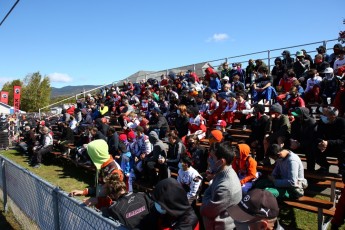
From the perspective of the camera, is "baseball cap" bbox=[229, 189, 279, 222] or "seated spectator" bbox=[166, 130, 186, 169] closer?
"baseball cap" bbox=[229, 189, 279, 222]

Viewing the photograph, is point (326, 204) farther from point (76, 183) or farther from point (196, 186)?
point (76, 183)

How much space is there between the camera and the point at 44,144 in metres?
13.1

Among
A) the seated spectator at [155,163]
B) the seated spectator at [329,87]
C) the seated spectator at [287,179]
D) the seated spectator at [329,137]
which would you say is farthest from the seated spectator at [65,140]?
the seated spectator at [329,137]

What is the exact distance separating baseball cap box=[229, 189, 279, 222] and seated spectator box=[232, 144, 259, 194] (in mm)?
3262

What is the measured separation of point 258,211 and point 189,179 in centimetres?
401

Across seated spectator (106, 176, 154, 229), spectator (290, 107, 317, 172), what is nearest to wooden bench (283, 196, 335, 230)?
spectator (290, 107, 317, 172)

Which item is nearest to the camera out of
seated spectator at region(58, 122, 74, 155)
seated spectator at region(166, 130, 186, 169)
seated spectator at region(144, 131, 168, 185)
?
seated spectator at region(166, 130, 186, 169)

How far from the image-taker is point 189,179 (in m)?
6.01

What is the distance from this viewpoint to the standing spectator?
10.7 ft

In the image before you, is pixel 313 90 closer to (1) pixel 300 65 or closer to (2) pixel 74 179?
(1) pixel 300 65

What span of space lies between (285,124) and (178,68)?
1855 cm

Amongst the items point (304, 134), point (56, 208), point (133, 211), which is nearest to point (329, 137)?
point (304, 134)

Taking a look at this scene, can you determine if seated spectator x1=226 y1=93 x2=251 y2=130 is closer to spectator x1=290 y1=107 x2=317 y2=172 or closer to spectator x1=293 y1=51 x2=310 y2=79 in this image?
spectator x1=290 y1=107 x2=317 y2=172

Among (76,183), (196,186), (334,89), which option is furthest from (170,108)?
(196,186)
